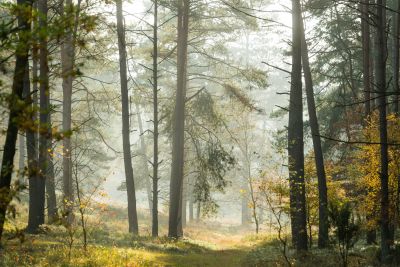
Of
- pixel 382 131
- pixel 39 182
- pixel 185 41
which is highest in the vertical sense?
pixel 185 41

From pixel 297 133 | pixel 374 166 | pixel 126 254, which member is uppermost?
pixel 297 133

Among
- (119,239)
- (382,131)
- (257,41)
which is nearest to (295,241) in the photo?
(382,131)

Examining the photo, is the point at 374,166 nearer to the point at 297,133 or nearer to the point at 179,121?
the point at 297,133

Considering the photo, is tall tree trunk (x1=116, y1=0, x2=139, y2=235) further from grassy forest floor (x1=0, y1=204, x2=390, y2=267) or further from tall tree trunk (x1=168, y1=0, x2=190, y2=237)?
grassy forest floor (x1=0, y1=204, x2=390, y2=267)

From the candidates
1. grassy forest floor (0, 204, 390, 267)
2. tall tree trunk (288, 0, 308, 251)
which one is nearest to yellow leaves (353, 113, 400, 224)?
grassy forest floor (0, 204, 390, 267)

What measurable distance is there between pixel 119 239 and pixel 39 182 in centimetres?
353

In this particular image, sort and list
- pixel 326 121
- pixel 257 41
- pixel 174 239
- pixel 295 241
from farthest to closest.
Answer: pixel 257 41
pixel 326 121
pixel 174 239
pixel 295 241

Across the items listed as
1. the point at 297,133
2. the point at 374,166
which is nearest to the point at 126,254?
the point at 297,133

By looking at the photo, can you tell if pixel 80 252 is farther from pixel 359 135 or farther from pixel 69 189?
pixel 359 135

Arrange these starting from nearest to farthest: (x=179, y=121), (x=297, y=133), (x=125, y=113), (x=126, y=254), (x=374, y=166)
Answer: (x=126, y=254) < (x=297, y=133) < (x=374, y=166) < (x=179, y=121) < (x=125, y=113)

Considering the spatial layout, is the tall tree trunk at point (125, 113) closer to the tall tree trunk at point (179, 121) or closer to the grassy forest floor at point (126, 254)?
the tall tree trunk at point (179, 121)

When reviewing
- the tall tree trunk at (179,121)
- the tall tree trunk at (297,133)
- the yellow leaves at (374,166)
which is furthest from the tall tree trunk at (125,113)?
the yellow leaves at (374,166)

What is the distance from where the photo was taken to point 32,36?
3.62 meters

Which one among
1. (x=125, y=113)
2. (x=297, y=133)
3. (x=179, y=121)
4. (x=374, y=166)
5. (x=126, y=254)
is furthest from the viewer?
(x=125, y=113)
